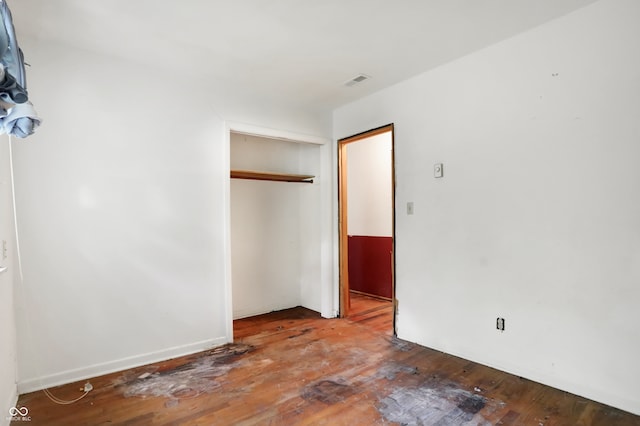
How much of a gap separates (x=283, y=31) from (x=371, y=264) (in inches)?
148

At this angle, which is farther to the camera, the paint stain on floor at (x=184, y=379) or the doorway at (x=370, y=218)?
the doorway at (x=370, y=218)

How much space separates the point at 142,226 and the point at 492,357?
10.2ft

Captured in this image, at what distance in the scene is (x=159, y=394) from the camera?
2.39 m

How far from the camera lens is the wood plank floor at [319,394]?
208 cm

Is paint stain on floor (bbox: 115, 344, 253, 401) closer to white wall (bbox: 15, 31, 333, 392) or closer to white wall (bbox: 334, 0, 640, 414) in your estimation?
white wall (bbox: 15, 31, 333, 392)

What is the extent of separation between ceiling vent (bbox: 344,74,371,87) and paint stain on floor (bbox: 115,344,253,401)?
282cm

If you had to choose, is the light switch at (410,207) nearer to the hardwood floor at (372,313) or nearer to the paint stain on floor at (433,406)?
the hardwood floor at (372,313)

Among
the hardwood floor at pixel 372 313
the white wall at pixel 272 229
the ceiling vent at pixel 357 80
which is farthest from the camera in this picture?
the white wall at pixel 272 229

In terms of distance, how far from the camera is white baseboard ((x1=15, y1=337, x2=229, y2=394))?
246cm

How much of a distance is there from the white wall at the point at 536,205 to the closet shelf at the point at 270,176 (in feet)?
4.85

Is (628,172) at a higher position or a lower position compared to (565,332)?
higher

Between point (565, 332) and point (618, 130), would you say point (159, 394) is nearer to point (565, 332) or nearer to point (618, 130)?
point (565, 332)

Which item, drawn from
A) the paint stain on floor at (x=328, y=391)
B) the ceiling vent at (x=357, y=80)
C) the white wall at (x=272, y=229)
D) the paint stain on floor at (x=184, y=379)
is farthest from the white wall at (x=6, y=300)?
the ceiling vent at (x=357, y=80)

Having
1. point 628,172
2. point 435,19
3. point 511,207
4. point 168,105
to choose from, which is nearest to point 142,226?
point 168,105
